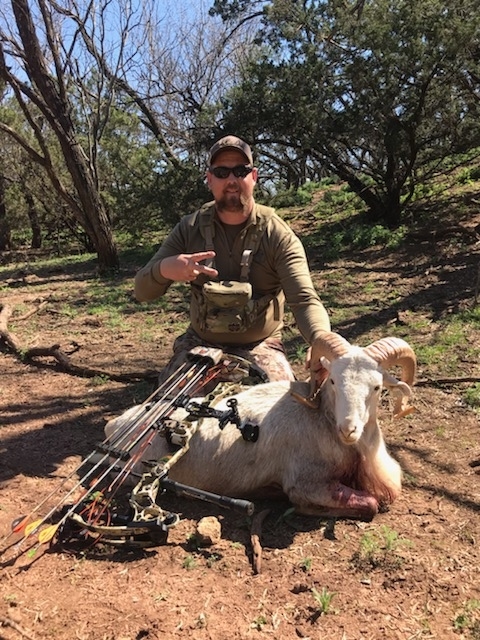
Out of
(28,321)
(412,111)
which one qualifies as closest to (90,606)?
(28,321)

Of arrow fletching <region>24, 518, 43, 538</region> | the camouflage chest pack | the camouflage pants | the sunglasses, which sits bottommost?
arrow fletching <region>24, 518, 43, 538</region>

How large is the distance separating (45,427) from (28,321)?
4272 millimetres

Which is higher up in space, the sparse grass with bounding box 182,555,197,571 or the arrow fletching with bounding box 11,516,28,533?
→ the arrow fletching with bounding box 11,516,28,533

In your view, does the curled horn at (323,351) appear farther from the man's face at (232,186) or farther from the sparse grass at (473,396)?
the sparse grass at (473,396)

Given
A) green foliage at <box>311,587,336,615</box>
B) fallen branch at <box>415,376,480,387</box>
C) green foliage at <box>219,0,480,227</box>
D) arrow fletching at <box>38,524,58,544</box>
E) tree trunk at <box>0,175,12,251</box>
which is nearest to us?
green foliage at <box>311,587,336,615</box>

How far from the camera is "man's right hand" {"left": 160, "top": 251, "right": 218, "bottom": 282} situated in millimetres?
3729

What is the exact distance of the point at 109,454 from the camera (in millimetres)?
3525

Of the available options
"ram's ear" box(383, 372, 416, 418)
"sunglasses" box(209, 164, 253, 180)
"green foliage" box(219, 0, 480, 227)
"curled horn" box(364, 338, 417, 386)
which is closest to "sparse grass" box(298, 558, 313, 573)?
"ram's ear" box(383, 372, 416, 418)

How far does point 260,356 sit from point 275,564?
5.81ft

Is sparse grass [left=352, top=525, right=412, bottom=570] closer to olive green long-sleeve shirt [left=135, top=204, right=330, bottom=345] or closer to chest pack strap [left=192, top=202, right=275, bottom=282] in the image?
olive green long-sleeve shirt [left=135, top=204, right=330, bottom=345]

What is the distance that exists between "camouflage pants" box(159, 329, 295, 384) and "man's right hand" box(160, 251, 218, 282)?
2.72 ft

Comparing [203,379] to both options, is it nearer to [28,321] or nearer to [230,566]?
[230,566]

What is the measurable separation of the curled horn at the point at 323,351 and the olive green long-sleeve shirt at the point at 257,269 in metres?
0.48

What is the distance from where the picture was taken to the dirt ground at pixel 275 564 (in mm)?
2512
